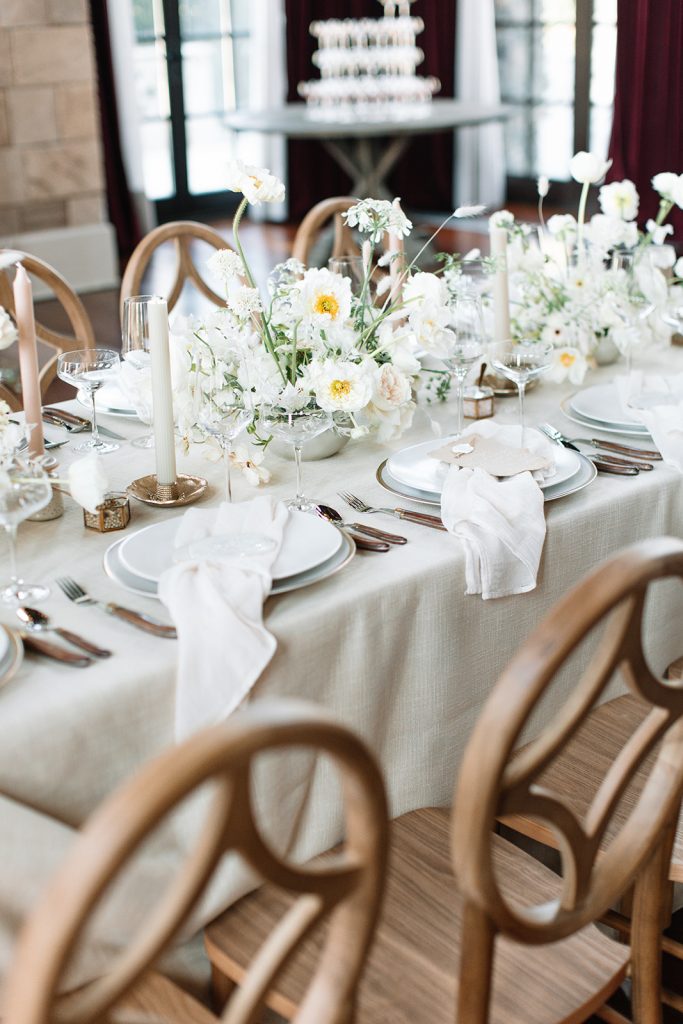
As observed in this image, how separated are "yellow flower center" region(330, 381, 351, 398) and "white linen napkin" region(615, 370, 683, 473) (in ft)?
1.52

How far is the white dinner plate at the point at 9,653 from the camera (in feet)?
3.73

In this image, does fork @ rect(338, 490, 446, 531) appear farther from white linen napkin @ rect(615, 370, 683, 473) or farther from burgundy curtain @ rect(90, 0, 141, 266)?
burgundy curtain @ rect(90, 0, 141, 266)

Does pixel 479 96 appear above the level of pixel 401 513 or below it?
above

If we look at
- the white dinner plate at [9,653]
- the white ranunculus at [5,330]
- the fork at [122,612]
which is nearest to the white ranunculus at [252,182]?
the white ranunculus at [5,330]

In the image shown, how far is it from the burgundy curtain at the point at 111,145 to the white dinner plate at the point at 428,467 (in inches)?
217

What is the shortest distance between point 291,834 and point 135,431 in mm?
854

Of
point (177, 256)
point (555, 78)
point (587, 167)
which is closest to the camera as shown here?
point (587, 167)

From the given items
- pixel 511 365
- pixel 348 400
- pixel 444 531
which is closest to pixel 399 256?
pixel 511 365

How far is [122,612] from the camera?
1.27 metres

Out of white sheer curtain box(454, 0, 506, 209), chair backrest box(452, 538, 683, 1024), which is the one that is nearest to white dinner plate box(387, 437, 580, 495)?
chair backrest box(452, 538, 683, 1024)

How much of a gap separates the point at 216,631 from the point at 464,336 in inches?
29.9

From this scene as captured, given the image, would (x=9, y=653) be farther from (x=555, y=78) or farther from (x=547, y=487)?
(x=555, y=78)

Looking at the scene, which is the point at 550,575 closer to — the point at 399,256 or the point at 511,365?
the point at 511,365

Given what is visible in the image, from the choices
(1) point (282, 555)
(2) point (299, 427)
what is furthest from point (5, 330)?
(1) point (282, 555)
